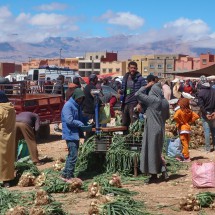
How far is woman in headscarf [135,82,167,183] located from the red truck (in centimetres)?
570

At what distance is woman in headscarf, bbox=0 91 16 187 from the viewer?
29.7ft

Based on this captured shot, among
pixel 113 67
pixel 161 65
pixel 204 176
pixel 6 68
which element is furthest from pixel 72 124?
pixel 113 67

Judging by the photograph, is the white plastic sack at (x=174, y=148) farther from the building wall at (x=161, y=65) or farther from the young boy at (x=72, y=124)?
the building wall at (x=161, y=65)

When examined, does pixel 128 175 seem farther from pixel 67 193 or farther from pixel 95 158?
pixel 67 193

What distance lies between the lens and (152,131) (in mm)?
9047

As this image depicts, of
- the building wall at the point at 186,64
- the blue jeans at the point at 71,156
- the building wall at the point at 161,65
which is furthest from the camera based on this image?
the building wall at the point at 161,65

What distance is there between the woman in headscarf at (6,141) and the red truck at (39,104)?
4766mm

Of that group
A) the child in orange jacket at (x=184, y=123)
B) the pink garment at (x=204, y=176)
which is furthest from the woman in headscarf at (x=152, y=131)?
the child in orange jacket at (x=184, y=123)

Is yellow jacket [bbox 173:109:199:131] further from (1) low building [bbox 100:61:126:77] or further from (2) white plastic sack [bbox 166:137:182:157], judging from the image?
(1) low building [bbox 100:61:126:77]

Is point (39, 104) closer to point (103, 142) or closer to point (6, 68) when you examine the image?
point (103, 142)

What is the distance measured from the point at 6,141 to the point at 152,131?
8.56ft

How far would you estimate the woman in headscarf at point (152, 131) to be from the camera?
8.98 m

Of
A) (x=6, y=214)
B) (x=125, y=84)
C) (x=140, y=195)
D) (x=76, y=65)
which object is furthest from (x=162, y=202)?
(x=76, y=65)

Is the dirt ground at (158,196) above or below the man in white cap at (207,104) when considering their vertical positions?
below
